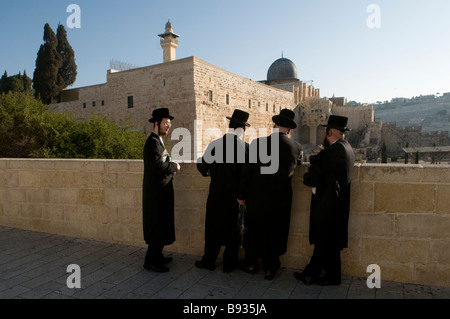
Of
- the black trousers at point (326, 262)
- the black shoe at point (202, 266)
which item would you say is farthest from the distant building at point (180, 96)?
the black trousers at point (326, 262)

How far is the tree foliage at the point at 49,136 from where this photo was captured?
852cm

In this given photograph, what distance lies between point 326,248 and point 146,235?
1763mm

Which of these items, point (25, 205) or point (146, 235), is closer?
point (146, 235)

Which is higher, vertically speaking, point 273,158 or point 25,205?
point 273,158

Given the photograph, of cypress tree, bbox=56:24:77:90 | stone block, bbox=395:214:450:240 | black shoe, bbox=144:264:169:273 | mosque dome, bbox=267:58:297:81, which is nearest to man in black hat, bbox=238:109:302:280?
black shoe, bbox=144:264:169:273

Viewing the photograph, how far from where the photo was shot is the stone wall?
9.78 feet

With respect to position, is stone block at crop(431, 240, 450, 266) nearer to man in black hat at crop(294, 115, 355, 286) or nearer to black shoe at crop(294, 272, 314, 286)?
man in black hat at crop(294, 115, 355, 286)

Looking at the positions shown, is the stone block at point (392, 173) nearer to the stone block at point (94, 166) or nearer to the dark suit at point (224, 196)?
the dark suit at point (224, 196)

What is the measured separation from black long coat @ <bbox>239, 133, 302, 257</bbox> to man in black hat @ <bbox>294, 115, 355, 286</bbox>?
0.23m
